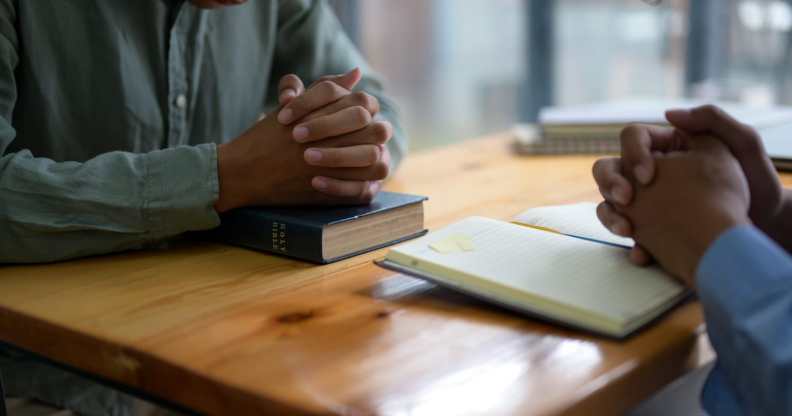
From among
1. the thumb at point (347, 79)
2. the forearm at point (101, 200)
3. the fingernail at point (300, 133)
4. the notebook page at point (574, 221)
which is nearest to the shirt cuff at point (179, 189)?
the forearm at point (101, 200)

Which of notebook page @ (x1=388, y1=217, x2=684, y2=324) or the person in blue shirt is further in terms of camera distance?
notebook page @ (x1=388, y1=217, x2=684, y2=324)

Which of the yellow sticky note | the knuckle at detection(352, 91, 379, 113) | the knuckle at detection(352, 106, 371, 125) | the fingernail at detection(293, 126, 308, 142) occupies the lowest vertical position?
the yellow sticky note

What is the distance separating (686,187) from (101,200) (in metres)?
0.65

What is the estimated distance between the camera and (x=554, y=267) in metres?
0.83

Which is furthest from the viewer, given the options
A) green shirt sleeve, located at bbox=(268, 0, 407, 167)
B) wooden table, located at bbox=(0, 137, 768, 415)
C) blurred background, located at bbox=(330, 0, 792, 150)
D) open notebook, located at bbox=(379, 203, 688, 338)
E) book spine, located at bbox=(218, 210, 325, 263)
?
blurred background, located at bbox=(330, 0, 792, 150)

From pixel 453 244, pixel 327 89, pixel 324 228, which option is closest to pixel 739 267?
pixel 453 244

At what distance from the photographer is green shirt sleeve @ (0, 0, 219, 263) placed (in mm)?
1007

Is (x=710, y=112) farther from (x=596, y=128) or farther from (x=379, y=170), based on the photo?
(x=596, y=128)

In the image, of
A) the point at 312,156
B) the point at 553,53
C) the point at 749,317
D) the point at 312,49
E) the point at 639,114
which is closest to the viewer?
the point at 749,317

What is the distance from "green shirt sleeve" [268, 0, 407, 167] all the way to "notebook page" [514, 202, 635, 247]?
52 cm

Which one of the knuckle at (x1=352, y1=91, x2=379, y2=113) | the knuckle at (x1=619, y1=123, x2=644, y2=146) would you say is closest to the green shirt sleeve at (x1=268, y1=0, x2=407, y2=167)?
the knuckle at (x1=352, y1=91, x2=379, y2=113)

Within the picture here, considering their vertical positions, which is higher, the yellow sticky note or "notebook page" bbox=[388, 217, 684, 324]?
the yellow sticky note

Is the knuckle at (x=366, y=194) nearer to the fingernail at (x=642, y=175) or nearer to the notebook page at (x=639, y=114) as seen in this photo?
the fingernail at (x=642, y=175)

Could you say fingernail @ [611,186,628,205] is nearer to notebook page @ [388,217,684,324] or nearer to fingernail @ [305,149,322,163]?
notebook page @ [388,217,684,324]
